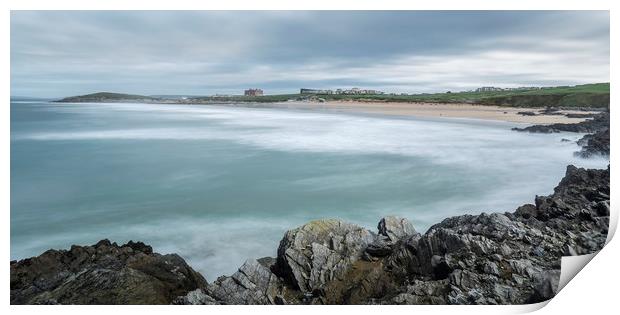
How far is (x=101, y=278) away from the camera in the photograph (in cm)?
374

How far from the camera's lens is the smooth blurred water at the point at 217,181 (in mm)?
4898

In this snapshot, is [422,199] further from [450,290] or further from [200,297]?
[200,297]

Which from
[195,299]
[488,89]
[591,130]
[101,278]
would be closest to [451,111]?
[591,130]

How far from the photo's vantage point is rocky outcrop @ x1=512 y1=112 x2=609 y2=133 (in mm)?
9875

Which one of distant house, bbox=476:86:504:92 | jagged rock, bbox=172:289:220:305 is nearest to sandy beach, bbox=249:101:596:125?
distant house, bbox=476:86:504:92

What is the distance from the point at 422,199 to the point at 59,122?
5.02m

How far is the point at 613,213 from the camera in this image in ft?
14.4

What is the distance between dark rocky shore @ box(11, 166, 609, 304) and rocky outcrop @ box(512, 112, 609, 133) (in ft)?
21.7

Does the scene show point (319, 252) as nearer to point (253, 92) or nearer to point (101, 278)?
point (101, 278)

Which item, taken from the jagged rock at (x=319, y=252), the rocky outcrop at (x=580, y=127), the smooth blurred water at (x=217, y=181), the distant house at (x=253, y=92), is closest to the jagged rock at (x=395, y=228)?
the jagged rock at (x=319, y=252)

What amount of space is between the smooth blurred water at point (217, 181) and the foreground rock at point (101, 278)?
1.46ft

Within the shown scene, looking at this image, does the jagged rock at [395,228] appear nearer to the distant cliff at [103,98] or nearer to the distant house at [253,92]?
the distant house at [253,92]

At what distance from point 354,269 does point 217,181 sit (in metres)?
2.84
